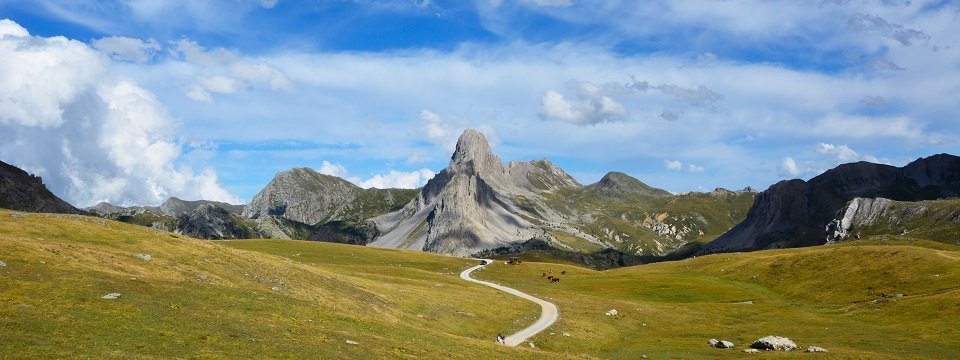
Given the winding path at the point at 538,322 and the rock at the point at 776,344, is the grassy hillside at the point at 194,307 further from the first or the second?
the rock at the point at 776,344

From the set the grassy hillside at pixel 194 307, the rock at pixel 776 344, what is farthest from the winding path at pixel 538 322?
the rock at pixel 776 344

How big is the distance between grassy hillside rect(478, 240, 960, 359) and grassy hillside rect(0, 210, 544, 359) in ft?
41.8

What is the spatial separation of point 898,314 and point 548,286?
65.5 metres

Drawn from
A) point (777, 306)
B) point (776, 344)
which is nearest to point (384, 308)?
point (776, 344)

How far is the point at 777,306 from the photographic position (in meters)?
102

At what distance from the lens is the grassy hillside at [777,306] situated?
66625mm

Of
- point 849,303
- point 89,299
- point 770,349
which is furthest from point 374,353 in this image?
point 849,303

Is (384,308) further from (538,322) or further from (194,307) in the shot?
(194,307)

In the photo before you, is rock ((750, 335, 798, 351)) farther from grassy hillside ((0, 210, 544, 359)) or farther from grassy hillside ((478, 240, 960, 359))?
grassy hillside ((0, 210, 544, 359))

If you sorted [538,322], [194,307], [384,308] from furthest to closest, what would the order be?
[538,322], [384,308], [194,307]

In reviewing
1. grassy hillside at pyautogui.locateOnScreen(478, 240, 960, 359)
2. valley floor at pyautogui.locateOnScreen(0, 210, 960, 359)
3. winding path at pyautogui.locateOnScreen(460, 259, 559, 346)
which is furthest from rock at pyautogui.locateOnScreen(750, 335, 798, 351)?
winding path at pyautogui.locateOnScreen(460, 259, 559, 346)

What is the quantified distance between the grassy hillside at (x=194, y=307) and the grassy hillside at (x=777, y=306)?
502 inches

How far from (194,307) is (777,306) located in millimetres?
87890

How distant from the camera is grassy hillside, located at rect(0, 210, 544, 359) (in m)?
36.0
